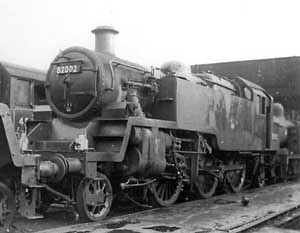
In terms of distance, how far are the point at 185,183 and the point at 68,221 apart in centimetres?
318

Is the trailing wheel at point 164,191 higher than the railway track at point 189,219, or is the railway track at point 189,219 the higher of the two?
the trailing wheel at point 164,191

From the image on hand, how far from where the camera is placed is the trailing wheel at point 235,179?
1154 centimetres

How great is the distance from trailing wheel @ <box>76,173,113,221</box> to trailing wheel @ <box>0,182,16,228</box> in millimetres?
1260

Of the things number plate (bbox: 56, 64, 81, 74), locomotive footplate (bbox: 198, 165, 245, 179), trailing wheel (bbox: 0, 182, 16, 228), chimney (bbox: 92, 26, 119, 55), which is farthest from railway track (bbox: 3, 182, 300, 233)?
chimney (bbox: 92, 26, 119, 55)

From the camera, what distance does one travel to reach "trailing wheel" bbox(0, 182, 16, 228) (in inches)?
235

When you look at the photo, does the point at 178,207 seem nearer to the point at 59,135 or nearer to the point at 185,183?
the point at 185,183

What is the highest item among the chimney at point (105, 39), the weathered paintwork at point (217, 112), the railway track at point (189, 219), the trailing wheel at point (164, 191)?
the chimney at point (105, 39)

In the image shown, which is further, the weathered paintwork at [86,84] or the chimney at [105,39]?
the chimney at [105,39]

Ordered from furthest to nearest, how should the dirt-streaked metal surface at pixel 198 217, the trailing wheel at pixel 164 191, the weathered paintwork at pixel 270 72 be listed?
the weathered paintwork at pixel 270 72 → the trailing wheel at pixel 164 191 → the dirt-streaked metal surface at pixel 198 217

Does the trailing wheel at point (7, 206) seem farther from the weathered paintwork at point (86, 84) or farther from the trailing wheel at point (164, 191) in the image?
the trailing wheel at point (164, 191)

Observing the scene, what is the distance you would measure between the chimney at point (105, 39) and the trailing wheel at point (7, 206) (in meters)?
3.65

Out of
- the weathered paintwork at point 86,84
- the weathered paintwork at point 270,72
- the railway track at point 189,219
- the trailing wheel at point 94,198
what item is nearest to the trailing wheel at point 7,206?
the railway track at point 189,219

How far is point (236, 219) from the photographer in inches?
291

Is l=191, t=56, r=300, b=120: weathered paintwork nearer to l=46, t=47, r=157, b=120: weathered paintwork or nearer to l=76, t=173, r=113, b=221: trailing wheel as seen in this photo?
l=46, t=47, r=157, b=120: weathered paintwork
